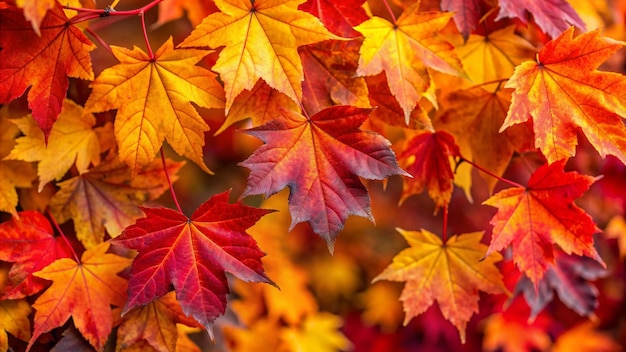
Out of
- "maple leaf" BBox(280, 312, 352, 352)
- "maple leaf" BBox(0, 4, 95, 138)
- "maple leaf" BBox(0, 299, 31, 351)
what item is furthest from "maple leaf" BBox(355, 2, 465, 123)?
"maple leaf" BBox(280, 312, 352, 352)

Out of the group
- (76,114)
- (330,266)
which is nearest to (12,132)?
(76,114)

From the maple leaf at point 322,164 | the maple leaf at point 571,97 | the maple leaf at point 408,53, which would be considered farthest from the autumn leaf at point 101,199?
the maple leaf at point 571,97

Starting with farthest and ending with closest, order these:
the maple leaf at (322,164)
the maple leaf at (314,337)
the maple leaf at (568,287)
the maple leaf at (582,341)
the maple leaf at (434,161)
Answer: the maple leaf at (582,341), the maple leaf at (314,337), the maple leaf at (568,287), the maple leaf at (434,161), the maple leaf at (322,164)

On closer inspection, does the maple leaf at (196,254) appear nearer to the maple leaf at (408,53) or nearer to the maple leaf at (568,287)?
the maple leaf at (408,53)

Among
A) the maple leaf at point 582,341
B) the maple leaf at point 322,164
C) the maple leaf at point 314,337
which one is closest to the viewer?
the maple leaf at point 322,164

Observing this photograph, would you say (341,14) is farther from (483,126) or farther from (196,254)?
(196,254)
